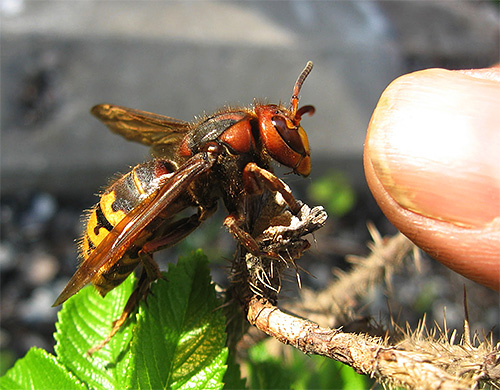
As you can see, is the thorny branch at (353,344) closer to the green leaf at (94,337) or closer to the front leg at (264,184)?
the front leg at (264,184)

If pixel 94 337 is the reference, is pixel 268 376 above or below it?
below

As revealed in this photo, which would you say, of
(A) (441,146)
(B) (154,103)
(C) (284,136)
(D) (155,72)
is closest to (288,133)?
(C) (284,136)

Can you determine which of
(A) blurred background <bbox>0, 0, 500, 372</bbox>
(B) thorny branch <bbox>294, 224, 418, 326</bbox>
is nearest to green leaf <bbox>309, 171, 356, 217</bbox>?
(A) blurred background <bbox>0, 0, 500, 372</bbox>

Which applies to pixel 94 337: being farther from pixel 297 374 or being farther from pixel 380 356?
pixel 297 374

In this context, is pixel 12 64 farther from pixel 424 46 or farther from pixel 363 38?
pixel 424 46

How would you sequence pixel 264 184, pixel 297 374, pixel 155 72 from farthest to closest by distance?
pixel 155 72
pixel 297 374
pixel 264 184

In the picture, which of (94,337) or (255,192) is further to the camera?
(255,192)

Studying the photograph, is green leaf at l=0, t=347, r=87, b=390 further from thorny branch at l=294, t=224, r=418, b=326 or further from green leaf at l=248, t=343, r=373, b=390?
thorny branch at l=294, t=224, r=418, b=326

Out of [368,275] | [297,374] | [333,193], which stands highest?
[368,275]
